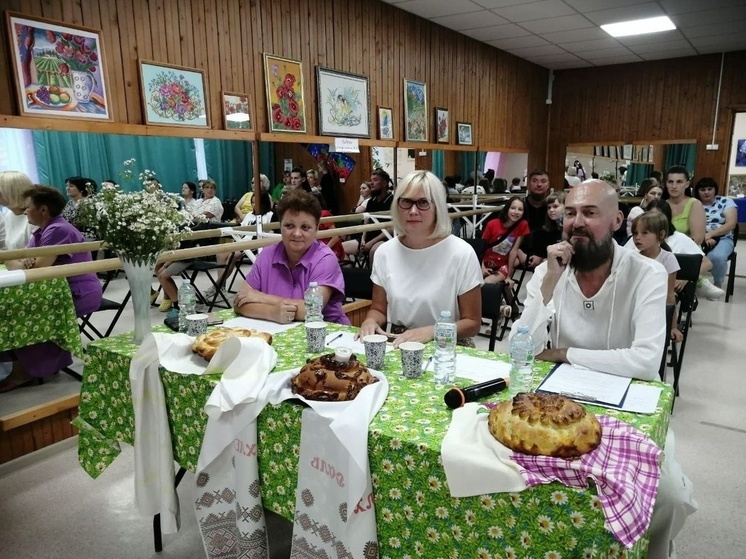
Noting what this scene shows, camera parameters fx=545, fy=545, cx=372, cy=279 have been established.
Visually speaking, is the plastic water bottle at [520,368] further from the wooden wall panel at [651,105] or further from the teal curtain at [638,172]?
the teal curtain at [638,172]

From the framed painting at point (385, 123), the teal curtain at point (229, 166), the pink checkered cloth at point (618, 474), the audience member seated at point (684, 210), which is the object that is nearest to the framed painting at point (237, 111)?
the teal curtain at point (229, 166)

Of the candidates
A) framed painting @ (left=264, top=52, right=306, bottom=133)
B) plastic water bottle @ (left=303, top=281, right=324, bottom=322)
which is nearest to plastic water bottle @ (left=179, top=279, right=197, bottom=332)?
plastic water bottle @ (left=303, top=281, right=324, bottom=322)

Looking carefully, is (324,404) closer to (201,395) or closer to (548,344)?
(201,395)

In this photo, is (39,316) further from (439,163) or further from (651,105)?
(651,105)

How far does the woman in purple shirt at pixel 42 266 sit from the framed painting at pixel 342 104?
7.37ft

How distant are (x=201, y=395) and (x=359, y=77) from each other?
4.07m

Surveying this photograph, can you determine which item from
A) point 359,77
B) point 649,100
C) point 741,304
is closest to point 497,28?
point 359,77

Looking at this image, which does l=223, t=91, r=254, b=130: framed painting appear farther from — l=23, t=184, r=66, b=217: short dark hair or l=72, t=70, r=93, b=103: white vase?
l=23, t=184, r=66, b=217: short dark hair

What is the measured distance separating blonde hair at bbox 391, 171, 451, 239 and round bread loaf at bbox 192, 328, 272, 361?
0.77 metres

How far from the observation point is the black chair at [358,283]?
2.98m

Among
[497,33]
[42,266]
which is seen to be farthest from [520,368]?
[497,33]

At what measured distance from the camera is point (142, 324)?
197cm

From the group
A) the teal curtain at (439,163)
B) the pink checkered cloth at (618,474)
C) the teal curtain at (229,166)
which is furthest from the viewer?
the teal curtain at (439,163)

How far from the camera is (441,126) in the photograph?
243 inches
